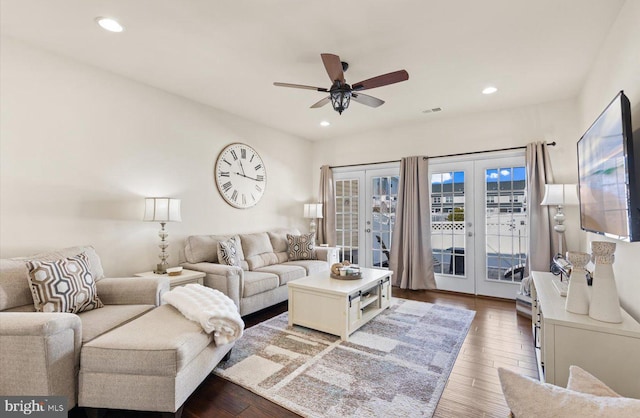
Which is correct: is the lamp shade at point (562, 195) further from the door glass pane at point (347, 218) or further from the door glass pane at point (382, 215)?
the door glass pane at point (347, 218)

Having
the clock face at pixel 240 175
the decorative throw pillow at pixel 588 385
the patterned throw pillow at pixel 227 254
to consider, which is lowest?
the decorative throw pillow at pixel 588 385

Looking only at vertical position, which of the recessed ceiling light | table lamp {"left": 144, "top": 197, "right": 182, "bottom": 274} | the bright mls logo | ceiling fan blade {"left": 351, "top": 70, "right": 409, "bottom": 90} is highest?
the recessed ceiling light

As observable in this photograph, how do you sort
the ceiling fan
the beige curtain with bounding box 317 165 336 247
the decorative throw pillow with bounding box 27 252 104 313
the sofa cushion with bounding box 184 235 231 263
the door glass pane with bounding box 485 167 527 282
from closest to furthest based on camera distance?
the decorative throw pillow with bounding box 27 252 104 313 → the ceiling fan → the sofa cushion with bounding box 184 235 231 263 → the door glass pane with bounding box 485 167 527 282 → the beige curtain with bounding box 317 165 336 247

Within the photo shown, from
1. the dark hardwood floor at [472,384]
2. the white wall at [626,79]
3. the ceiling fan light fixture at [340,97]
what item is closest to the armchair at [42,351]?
the dark hardwood floor at [472,384]

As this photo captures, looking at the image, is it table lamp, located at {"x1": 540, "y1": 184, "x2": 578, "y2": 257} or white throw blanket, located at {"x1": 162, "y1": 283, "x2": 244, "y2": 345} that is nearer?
white throw blanket, located at {"x1": 162, "y1": 283, "x2": 244, "y2": 345}

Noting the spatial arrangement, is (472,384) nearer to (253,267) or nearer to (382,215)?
(253,267)

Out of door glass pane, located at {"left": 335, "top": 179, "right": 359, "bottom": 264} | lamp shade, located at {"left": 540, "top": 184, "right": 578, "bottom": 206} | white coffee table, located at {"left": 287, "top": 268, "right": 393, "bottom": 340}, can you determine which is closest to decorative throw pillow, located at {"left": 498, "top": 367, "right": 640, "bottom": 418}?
white coffee table, located at {"left": 287, "top": 268, "right": 393, "bottom": 340}

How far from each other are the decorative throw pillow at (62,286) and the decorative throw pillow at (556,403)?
99.0 inches

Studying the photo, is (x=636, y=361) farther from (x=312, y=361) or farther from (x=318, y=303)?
(x=318, y=303)

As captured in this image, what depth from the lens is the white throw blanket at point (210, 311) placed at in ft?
6.49

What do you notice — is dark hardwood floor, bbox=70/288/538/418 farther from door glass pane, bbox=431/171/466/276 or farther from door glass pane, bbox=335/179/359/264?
door glass pane, bbox=335/179/359/264

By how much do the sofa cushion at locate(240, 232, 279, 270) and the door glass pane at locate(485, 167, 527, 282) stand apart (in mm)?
3098

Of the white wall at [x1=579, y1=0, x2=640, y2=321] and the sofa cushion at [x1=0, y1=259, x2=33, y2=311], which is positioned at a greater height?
the white wall at [x1=579, y1=0, x2=640, y2=321]

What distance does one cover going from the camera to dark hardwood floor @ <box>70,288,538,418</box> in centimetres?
184
